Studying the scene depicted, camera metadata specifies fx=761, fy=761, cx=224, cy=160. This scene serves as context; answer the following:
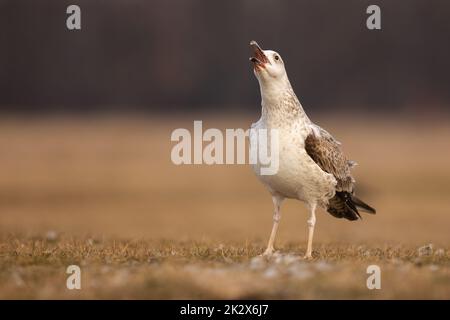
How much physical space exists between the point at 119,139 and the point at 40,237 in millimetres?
30020

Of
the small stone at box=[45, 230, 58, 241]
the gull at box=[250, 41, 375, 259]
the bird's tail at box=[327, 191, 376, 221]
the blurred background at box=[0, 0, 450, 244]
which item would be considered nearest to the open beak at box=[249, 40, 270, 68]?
the gull at box=[250, 41, 375, 259]

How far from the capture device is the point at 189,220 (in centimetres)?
2422

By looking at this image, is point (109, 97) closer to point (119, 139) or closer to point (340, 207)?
point (119, 139)

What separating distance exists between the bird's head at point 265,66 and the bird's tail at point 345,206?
1892 mm

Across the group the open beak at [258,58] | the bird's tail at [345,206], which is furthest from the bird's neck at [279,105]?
the bird's tail at [345,206]

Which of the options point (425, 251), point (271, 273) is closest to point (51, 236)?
point (271, 273)

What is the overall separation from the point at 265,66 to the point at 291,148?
113 cm

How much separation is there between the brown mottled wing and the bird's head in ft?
2.89

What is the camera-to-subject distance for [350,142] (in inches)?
1654

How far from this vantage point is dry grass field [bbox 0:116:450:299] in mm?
7766

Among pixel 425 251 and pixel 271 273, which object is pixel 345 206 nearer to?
pixel 425 251

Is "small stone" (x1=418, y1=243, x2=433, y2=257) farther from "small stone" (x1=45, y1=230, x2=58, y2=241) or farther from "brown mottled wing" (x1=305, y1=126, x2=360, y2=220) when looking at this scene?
"small stone" (x1=45, y1=230, x2=58, y2=241)

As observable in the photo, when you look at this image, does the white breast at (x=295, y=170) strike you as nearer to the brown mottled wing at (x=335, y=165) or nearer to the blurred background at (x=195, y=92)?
the brown mottled wing at (x=335, y=165)

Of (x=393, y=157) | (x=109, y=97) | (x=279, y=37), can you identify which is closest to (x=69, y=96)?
(x=109, y=97)
